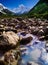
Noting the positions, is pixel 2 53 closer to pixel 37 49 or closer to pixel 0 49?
pixel 0 49

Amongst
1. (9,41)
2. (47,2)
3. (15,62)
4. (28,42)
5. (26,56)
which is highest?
(47,2)

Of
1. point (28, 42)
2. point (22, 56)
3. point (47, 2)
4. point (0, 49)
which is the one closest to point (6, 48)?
point (0, 49)

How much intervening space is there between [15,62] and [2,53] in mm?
1040

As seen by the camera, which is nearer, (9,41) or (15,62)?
(15,62)

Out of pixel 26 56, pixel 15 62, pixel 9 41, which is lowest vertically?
pixel 15 62

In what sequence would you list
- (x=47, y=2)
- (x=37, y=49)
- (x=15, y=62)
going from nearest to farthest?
1. (x=15, y=62)
2. (x=37, y=49)
3. (x=47, y=2)

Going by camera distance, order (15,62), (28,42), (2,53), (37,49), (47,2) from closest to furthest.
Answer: (15,62), (2,53), (37,49), (28,42), (47,2)

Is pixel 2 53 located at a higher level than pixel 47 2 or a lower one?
lower

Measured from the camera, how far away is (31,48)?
927 centimetres

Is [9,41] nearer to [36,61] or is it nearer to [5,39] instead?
[5,39]

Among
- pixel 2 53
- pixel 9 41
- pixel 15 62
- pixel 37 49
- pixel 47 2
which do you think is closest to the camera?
pixel 15 62

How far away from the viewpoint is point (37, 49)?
8.98m

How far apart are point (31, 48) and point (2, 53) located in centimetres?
202

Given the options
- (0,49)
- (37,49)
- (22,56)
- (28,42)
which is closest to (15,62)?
(22,56)
